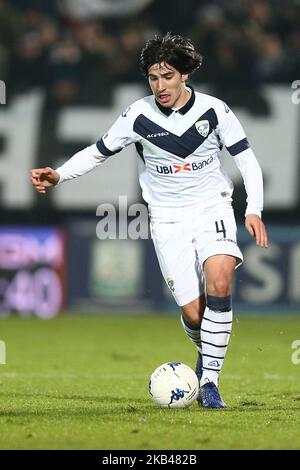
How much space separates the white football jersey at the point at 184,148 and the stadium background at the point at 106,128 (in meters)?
8.39

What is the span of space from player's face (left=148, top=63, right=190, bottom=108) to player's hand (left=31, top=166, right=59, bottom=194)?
0.83m

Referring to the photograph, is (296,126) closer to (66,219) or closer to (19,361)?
(66,219)

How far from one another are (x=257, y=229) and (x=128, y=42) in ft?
36.7

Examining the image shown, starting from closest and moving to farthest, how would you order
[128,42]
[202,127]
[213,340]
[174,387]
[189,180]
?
1. [174,387]
2. [213,340]
3. [202,127]
4. [189,180]
5. [128,42]

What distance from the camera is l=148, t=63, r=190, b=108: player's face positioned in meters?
7.26

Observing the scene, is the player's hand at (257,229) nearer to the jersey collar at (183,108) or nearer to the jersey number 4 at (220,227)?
the jersey number 4 at (220,227)

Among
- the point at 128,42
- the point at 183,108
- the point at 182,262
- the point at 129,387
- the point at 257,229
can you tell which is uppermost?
the point at 128,42

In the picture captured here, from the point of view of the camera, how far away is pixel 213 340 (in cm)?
730

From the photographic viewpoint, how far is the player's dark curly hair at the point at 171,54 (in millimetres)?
7262

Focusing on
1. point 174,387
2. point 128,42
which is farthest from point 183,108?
point 128,42

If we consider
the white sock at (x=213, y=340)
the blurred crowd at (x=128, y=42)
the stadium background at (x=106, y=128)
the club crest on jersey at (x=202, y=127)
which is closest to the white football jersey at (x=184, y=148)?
the club crest on jersey at (x=202, y=127)

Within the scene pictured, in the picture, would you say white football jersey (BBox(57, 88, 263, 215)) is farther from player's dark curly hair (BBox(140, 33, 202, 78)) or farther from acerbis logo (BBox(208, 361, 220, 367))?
acerbis logo (BBox(208, 361, 220, 367))

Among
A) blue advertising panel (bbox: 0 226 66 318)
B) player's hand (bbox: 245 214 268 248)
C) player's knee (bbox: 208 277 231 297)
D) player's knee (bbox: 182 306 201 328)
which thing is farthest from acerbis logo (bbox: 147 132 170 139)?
blue advertising panel (bbox: 0 226 66 318)

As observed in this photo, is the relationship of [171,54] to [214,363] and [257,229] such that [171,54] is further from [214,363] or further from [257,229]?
[214,363]
